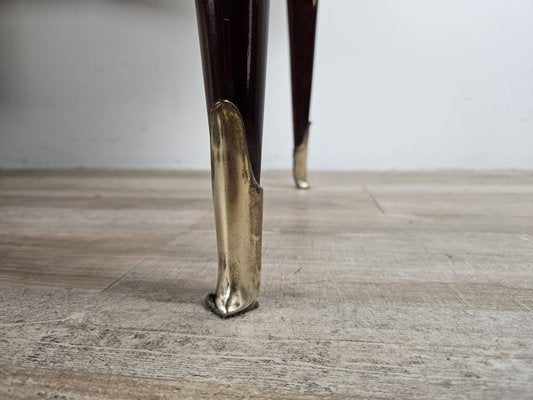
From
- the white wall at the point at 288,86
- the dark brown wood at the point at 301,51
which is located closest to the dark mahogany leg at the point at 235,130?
the dark brown wood at the point at 301,51

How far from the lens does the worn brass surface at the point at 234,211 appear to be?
321 millimetres

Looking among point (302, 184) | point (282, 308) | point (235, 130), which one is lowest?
point (302, 184)

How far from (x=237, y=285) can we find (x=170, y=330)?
56 millimetres

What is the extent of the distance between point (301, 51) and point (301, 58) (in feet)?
0.04

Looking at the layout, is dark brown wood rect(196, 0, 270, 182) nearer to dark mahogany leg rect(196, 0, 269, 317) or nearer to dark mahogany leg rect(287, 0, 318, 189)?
dark mahogany leg rect(196, 0, 269, 317)

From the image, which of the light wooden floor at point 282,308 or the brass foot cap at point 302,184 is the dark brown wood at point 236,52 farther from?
the brass foot cap at point 302,184

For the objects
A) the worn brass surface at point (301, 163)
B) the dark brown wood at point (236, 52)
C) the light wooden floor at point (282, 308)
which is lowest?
the worn brass surface at point (301, 163)

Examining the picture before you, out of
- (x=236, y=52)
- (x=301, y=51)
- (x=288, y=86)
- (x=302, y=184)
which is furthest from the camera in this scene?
(x=288, y=86)

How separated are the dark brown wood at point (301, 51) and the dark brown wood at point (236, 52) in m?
0.56

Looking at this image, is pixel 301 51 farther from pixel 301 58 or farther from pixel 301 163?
pixel 301 163

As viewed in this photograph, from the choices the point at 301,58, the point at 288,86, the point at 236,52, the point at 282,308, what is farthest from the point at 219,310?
the point at 288,86

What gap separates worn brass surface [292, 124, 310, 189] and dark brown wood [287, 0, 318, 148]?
0.03 meters

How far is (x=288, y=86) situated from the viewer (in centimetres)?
125

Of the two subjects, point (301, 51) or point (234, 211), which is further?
point (301, 51)
